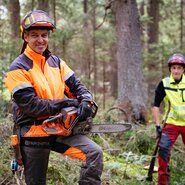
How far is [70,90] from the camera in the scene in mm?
4098

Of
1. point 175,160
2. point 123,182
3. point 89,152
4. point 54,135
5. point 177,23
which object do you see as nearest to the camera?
point 89,152

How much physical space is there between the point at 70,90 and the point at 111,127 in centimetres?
64

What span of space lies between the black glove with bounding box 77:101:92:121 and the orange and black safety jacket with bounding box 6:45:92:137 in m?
0.11

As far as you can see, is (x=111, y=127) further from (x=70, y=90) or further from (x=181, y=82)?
(x=181, y=82)

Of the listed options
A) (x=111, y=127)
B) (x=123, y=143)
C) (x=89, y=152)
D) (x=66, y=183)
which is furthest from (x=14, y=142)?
(x=123, y=143)

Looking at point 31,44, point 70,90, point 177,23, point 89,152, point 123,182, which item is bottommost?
point 123,182

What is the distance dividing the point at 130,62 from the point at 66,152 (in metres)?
7.09

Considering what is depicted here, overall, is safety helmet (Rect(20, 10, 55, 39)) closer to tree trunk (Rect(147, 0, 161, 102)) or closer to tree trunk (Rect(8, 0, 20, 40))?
tree trunk (Rect(8, 0, 20, 40))

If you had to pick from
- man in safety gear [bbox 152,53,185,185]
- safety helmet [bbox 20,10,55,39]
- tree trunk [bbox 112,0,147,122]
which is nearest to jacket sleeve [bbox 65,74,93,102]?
safety helmet [bbox 20,10,55,39]

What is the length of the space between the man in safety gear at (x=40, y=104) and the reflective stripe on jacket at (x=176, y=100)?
8.34 ft

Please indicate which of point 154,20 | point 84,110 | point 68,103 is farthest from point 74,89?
point 154,20

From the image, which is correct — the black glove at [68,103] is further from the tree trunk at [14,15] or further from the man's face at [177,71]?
the tree trunk at [14,15]

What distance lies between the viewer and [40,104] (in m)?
3.57

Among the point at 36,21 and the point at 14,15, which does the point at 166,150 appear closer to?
the point at 36,21
